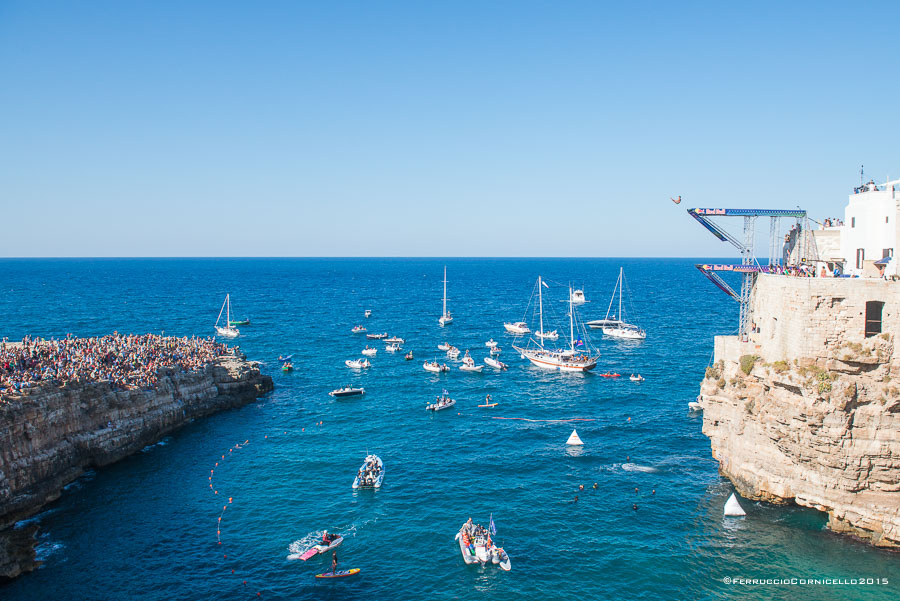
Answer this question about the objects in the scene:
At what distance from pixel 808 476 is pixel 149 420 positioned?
2013 inches

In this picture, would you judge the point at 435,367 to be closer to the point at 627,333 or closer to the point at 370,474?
the point at 370,474

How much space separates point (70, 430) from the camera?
43.8 metres

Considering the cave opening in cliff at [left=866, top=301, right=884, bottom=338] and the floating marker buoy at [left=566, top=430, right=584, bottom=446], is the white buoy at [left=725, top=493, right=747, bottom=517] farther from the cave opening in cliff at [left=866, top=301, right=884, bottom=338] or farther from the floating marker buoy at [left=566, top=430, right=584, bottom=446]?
the floating marker buoy at [left=566, top=430, right=584, bottom=446]

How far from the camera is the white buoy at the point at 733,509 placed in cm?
3712

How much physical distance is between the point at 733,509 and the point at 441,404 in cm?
3259

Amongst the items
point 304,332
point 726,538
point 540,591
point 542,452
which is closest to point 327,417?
point 542,452

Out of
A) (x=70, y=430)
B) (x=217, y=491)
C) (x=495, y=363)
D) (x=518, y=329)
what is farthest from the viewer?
(x=518, y=329)

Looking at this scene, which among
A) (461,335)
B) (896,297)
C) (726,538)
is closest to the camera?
(896,297)

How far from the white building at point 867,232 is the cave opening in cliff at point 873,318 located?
4.22m

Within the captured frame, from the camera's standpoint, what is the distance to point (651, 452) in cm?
4944

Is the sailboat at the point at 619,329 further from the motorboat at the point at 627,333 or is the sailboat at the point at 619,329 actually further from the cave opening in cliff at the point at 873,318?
the cave opening in cliff at the point at 873,318

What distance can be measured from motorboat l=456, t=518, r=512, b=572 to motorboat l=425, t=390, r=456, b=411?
28133mm

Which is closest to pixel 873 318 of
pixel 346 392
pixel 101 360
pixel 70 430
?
pixel 346 392

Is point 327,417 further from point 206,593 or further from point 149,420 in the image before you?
point 206,593
